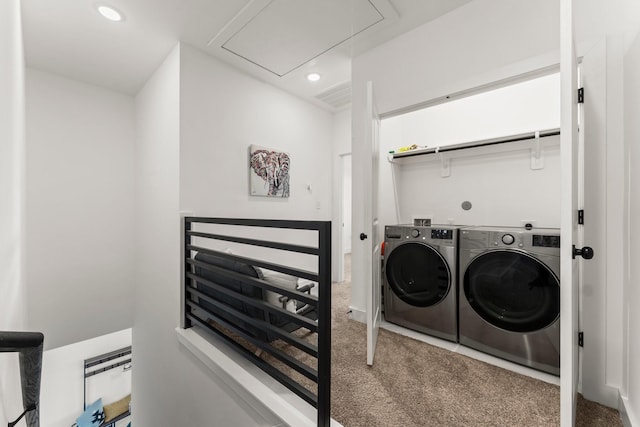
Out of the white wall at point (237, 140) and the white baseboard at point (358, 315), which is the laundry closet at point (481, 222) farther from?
the white wall at point (237, 140)

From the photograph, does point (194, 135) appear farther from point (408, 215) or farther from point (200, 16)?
point (408, 215)

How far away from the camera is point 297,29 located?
2.04 metres

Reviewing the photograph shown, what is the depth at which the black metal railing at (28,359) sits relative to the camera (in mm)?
464

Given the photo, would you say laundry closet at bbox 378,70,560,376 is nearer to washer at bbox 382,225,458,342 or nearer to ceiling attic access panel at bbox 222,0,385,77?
washer at bbox 382,225,458,342

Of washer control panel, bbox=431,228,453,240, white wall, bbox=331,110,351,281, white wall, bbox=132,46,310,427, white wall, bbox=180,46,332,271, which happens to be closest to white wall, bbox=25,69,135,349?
white wall, bbox=132,46,310,427

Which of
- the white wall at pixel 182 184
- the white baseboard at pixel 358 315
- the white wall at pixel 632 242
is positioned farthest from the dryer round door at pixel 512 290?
the white wall at pixel 182 184

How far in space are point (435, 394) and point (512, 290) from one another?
0.86 metres

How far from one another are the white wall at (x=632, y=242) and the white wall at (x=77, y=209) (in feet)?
14.0

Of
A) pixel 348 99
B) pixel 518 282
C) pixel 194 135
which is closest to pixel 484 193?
pixel 518 282

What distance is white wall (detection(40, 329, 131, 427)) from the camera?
354cm

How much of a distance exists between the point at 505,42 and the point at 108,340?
5.89m

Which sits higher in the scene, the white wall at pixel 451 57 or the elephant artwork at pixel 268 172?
the white wall at pixel 451 57

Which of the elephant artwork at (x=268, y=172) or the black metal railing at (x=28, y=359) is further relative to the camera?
the elephant artwork at (x=268, y=172)

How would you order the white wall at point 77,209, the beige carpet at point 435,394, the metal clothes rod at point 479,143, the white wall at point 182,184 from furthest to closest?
the white wall at point 77,209 → the white wall at point 182,184 → the metal clothes rod at point 479,143 → the beige carpet at point 435,394
